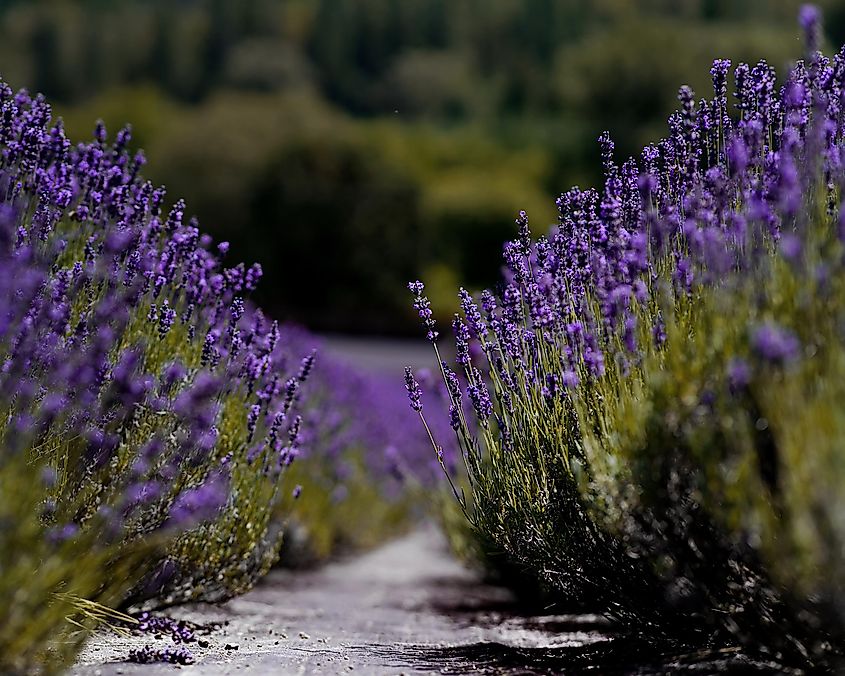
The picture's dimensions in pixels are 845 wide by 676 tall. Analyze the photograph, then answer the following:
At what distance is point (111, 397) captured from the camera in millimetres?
2641

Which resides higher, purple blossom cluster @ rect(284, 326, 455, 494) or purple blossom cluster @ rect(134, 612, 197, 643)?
purple blossom cluster @ rect(284, 326, 455, 494)

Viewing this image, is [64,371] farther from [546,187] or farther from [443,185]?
[546,187]

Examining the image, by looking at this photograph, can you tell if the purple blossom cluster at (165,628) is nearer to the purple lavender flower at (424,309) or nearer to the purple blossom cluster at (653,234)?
the purple blossom cluster at (653,234)

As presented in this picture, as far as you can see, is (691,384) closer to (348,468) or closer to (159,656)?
(159,656)

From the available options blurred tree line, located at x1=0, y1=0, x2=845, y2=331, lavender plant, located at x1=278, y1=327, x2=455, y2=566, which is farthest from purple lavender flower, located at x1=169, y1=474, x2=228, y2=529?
blurred tree line, located at x1=0, y1=0, x2=845, y2=331

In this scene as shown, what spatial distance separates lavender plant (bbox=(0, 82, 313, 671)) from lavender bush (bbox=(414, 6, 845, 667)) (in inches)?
32.5

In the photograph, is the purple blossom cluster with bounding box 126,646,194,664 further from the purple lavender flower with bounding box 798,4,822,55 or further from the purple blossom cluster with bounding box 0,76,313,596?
the purple lavender flower with bounding box 798,4,822,55

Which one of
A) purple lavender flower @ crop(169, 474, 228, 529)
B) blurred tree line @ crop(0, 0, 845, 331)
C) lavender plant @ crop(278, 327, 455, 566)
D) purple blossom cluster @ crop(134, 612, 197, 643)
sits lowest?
purple blossom cluster @ crop(134, 612, 197, 643)

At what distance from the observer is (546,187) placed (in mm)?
36938

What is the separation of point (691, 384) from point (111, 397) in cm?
151

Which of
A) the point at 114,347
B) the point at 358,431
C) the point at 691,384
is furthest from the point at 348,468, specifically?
the point at 691,384

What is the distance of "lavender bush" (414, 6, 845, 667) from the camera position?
78.9 inches

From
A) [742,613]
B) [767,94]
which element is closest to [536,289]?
[767,94]

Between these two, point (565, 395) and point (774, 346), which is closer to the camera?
point (774, 346)
